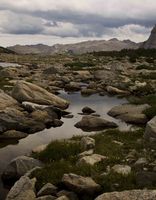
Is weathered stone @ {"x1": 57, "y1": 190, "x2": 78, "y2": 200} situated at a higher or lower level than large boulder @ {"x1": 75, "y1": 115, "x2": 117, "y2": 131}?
higher

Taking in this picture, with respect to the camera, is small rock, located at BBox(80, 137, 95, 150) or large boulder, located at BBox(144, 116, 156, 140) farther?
small rock, located at BBox(80, 137, 95, 150)

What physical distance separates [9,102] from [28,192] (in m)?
21.6

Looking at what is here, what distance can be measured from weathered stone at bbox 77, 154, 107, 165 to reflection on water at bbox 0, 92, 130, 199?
11.7 feet

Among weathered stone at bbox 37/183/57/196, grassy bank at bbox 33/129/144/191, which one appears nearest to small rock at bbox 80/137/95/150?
grassy bank at bbox 33/129/144/191

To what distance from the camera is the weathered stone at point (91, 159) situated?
1965 centimetres

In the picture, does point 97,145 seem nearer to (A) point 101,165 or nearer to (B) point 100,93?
(A) point 101,165

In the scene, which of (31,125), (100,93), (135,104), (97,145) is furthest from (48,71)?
(97,145)

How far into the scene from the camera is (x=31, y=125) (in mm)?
31453

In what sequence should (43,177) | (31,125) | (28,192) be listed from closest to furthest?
(28,192) < (43,177) < (31,125)

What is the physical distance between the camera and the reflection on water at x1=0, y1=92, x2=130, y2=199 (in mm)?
25016

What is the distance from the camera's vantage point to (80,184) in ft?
54.5

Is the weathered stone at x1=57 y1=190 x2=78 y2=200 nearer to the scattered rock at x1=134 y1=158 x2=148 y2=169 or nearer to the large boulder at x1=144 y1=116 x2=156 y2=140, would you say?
the scattered rock at x1=134 y1=158 x2=148 y2=169

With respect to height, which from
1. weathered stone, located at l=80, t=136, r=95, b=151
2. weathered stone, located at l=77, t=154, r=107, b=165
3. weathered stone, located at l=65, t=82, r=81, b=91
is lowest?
weathered stone, located at l=65, t=82, r=81, b=91

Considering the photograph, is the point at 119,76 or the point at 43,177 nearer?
the point at 43,177
